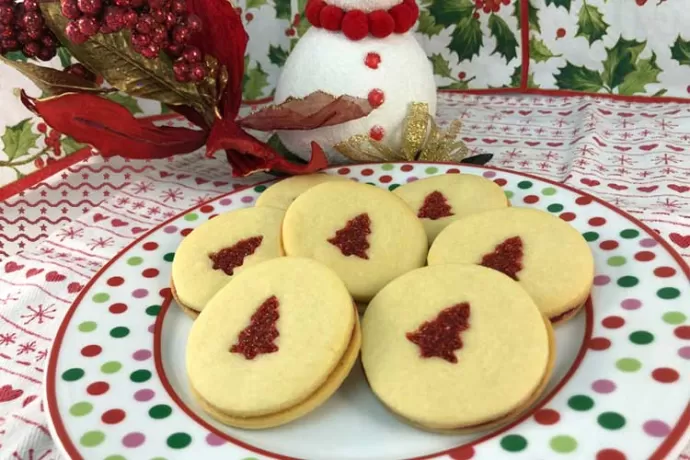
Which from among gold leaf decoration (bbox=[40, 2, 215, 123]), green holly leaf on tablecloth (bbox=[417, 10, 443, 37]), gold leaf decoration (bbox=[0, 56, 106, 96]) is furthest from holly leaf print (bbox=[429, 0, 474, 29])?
gold leaf decoration (bbox=[0, 56, 106, 96])

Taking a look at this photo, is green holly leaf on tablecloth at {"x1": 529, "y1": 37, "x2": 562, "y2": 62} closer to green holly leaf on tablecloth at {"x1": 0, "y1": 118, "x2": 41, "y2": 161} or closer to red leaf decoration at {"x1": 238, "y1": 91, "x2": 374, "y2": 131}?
red leaf decoration at {"x1": 238, "y1": 91, "x2": 374, "y2": 131}

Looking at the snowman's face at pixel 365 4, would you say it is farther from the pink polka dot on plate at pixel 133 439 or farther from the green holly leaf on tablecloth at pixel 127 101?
Result: the pink polka dot on plate at pixel 133 439

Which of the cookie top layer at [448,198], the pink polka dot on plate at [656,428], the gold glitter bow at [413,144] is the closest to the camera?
the pink polka dot on plate at [656,428]

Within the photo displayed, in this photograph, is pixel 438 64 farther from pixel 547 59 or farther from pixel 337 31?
pixel 337 31

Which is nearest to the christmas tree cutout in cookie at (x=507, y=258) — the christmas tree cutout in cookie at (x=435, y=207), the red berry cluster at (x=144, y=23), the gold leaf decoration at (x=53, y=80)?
the christmas tree cutout in cookie at (x=435, y=207)

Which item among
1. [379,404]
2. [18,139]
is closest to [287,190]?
[379,404]

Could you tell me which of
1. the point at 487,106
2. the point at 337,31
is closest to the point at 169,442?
the point at 337,31
